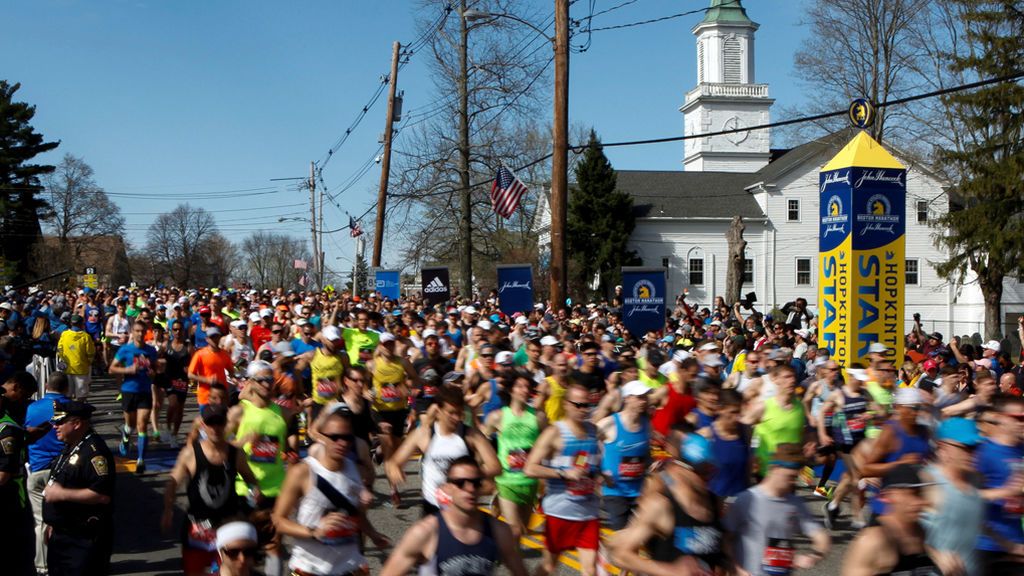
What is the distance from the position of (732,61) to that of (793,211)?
71.4 ft

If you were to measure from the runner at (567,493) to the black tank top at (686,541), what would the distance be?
2.02 metres

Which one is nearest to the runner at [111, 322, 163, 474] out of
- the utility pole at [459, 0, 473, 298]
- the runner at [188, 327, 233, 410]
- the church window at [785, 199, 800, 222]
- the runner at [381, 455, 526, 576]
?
the runner at [188, 327, 233, 410]

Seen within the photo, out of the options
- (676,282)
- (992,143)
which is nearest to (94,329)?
(992,143)

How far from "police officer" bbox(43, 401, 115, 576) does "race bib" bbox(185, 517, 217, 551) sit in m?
0.64

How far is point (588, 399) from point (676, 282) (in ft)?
162

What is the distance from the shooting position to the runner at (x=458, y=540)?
489cm

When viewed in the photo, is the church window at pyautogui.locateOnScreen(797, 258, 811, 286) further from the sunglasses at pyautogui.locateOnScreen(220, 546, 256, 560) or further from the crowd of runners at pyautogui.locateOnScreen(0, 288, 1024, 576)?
the sunglasses at pyautogui.locateOnScreen(220, 546, 256, 560)

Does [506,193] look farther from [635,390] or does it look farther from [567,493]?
[567,493]

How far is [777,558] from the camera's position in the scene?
231 inches

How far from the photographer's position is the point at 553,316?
1988cm

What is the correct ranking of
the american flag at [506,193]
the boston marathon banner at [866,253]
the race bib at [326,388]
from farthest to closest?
the american flag at [506,193] < the boston marathon banner at [866,253] < the race bib at [326,388]

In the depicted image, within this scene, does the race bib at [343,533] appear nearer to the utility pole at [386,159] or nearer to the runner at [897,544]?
the runner at [897,544]

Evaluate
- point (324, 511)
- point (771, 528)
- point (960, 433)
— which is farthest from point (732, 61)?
point (324, 511)

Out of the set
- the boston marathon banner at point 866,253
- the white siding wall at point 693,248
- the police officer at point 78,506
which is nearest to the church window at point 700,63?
the white siding wall at point 693,248
